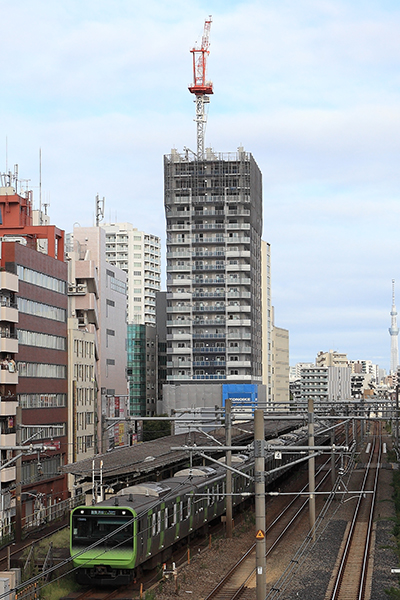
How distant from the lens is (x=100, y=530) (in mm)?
29484

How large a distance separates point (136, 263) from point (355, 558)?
15948cm

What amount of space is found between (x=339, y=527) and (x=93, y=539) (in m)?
18.7

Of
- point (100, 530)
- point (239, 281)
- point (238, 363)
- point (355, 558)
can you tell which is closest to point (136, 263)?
point (239, 281)

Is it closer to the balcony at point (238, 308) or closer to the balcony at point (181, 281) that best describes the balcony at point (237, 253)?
the balcony at point (181, 281)

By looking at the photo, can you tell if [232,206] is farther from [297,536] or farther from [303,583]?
[303,583]

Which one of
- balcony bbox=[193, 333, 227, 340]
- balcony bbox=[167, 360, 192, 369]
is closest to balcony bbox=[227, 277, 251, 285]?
balcony bbox=[193, 333, 227, 340]

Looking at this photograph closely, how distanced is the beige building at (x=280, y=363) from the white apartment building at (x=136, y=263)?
29181mm

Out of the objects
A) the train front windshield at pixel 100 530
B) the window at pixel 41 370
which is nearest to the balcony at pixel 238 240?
the window at pixel 41 370

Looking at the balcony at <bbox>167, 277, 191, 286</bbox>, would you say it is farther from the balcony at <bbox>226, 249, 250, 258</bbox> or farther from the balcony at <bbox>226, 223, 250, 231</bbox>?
the balcony at <bbox>226, 223, 250, 231</bbox>

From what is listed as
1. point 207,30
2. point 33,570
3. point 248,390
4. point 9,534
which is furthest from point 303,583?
point 207,30

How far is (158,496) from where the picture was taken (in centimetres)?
3366

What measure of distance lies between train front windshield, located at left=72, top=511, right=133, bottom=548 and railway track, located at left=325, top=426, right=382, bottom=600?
725 cm

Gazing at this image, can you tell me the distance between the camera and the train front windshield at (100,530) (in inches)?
1145

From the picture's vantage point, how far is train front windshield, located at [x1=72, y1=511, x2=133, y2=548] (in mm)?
29094
